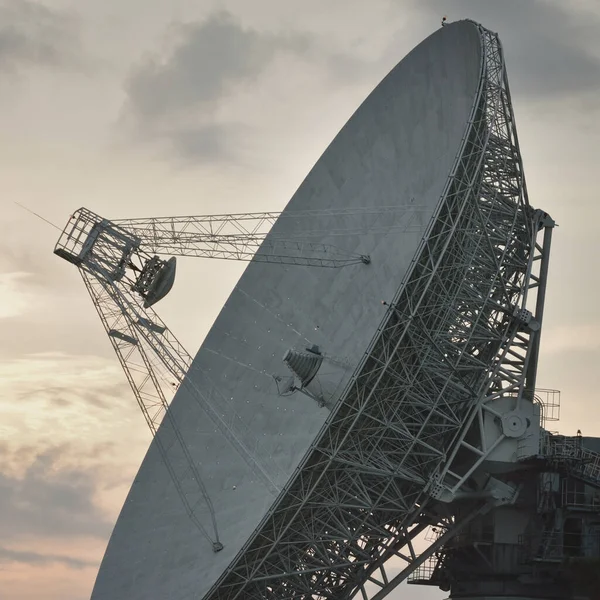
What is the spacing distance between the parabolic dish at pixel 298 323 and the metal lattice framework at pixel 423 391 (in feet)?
1.76

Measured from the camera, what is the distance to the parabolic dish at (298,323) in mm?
34812

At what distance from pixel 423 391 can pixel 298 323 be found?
607cm

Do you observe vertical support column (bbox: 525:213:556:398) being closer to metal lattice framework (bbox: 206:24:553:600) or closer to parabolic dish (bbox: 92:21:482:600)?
metal lattice framework (bbox: 206:24:553:600)

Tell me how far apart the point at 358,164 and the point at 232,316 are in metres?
5.28

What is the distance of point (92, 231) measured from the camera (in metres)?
34.0

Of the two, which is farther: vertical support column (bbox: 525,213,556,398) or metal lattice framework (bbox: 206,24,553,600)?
vertical support column (bbox: 525,213,556,398)

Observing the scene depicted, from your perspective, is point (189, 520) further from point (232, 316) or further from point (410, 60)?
point (410, 60)

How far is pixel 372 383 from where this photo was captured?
31.9 metres

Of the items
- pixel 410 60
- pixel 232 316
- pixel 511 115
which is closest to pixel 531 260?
pixel 511 115

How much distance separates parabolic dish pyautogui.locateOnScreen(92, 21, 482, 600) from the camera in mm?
34812

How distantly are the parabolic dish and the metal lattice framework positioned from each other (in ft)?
1.76

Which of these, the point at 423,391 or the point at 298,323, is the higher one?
the point at 298,323

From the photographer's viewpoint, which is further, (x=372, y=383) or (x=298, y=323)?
(x=298, y=323)

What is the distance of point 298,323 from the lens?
38.1 metres
